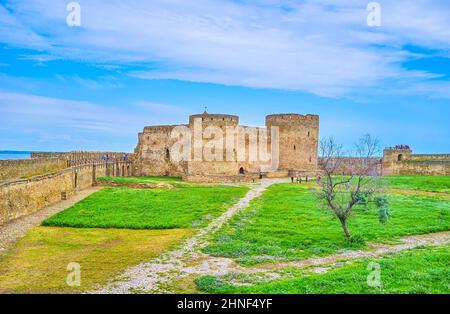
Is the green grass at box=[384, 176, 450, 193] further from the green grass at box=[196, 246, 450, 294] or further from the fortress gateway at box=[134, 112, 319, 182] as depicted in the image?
the green grass at box=[196, 246, 450, 294]

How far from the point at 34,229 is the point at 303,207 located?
13053mm

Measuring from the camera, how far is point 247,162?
40.2m

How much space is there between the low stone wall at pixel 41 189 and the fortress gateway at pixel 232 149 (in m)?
8.38

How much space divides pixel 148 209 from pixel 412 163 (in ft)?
119

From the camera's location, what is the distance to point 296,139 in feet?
144

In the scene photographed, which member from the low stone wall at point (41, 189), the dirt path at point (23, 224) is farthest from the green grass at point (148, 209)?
the low stone wall at point (41, 189)

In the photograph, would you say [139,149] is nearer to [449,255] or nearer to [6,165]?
[6,165]

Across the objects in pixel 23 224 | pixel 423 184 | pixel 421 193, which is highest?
pixel 423 184

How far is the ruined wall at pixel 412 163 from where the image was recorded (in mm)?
44666

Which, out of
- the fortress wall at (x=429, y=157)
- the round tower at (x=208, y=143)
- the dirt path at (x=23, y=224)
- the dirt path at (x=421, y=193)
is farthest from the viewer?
the fortress wall at (x=429, y=157)

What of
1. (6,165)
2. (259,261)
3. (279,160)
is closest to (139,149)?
(279,160)

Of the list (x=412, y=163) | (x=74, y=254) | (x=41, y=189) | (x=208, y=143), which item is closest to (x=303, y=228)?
(x=74, y=254)

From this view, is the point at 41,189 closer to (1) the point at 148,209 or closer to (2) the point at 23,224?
(2) the point at 23,224

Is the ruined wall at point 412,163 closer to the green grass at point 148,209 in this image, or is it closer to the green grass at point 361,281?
the green grass at point 148,209
